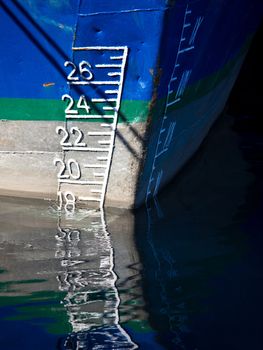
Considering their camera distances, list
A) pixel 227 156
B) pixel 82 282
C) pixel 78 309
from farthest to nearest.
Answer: pixel 227 156 → pixel 82 282 → pixel 78 309

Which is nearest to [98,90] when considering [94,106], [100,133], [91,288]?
[94,106]

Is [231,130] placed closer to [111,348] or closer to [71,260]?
[71,260]

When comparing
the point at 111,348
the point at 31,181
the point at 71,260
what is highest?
the point at 31,181

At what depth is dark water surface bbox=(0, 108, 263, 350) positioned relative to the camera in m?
3.45

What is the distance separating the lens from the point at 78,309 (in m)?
3.67

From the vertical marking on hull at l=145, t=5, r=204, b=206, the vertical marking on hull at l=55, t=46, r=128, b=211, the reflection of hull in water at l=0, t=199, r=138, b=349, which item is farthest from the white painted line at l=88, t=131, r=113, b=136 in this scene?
the reflection of hull in water at l=0, t=199, r=138, b=349

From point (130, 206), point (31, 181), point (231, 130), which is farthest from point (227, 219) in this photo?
point (231, 130)

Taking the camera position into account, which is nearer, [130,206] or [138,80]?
[138,80]

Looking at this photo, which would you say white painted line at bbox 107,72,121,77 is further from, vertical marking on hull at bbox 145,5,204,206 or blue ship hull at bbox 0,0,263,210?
vertical marking on hull at bbox 145,5,204,206

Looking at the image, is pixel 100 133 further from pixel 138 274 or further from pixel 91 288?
pixel 91 288

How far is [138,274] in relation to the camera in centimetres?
411

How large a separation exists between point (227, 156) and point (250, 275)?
2.97 metres

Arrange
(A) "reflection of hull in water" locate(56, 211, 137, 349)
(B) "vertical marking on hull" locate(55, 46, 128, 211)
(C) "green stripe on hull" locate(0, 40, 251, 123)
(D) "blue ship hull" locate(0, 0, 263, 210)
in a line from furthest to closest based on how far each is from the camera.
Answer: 1. (C) "green stripe on hull" locate(0, 40, 251, 123)
2. (B) "vertical marking on hull" locate(55, 46, 128, 211)
3. (D) "blue ship hull" locate(0, 0, 263, 210)
4. (A) "reflection of hull in water" locate(56, 211, 137, 349)

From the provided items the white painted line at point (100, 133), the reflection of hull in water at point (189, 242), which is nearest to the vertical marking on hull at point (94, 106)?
the white painted line at point (100, 133)
